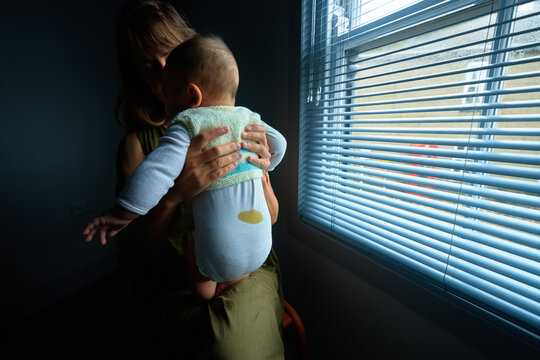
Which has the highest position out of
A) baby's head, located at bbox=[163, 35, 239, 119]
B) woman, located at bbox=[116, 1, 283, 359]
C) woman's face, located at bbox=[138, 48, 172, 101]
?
woman's face, located at bbox=[138, 48, 172, 101]

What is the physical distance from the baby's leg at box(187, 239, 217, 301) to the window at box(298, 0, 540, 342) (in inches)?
22.1

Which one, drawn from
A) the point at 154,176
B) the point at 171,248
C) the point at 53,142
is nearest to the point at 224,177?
the point at 154,176

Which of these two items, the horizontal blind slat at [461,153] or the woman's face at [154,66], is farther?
the woman's face at [154,66]

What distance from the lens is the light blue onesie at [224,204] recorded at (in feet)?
1.86

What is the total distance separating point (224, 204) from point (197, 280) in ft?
0.92

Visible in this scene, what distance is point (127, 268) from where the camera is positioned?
957mm

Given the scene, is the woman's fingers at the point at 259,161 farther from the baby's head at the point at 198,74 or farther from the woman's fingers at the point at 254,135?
the baby's head at the point at 198,74

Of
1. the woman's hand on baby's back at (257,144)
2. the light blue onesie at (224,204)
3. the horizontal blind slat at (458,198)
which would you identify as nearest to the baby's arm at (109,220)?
the light blue onesie at (224,204)

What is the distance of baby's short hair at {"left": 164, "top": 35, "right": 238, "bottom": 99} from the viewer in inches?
23.6

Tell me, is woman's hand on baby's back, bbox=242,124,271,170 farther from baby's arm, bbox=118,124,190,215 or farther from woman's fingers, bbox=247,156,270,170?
baby's arm, bbox=118,124,190,215

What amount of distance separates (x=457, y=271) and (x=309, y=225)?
581 millimetres

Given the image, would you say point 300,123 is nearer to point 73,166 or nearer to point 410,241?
point 410,241

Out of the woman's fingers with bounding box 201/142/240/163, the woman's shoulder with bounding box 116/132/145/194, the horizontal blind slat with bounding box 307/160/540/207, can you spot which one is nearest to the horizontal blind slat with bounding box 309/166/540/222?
the horizontal blind slat with bounding box 307/160/540/207

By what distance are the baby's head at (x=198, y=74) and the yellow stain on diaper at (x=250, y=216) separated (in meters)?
0.33
